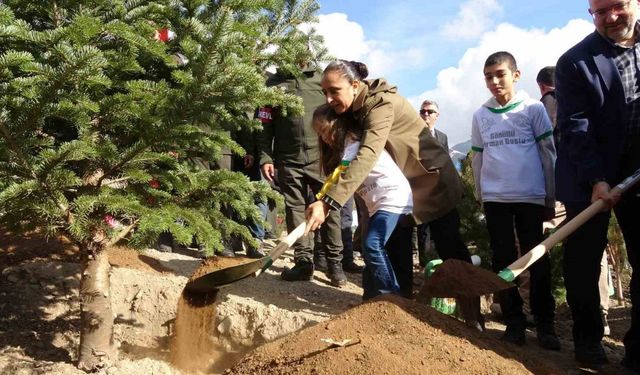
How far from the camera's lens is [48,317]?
13.2 ft

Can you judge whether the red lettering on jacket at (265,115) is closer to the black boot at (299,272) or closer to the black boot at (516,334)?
the black boot at (299,272)

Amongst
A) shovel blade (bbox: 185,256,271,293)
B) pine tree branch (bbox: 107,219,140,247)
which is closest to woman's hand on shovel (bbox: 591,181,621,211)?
shovel blade (bbox: 185,256,271,293)

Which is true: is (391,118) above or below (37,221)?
above

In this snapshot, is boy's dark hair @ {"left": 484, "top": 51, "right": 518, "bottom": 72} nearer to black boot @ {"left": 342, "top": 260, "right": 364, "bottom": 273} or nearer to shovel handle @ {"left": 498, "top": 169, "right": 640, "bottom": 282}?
shovel handle @ {"left": 498, "top": 169, "right": 640, "bottom": 282}

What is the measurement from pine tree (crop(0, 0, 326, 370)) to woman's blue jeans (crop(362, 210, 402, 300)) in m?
0.64

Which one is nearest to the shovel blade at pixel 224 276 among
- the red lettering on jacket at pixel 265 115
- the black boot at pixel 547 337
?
the black boot at pixel 547 337

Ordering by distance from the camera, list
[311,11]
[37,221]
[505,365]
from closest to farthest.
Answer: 1. [505,365]
2. [37,221]
3. [311,11]

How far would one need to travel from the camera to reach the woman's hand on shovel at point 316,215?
10.6 feet

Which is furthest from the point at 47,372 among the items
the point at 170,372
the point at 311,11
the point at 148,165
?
the point at 311,11

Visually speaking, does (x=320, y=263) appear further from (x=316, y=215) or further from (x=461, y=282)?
(x=461, y=282)

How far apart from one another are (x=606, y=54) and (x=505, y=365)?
177 centimetres

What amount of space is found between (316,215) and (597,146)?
1550mm

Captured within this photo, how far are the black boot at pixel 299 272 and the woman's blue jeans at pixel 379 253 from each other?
156cm

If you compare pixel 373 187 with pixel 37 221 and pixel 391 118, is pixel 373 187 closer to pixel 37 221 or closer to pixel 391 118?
pixel 391 118
